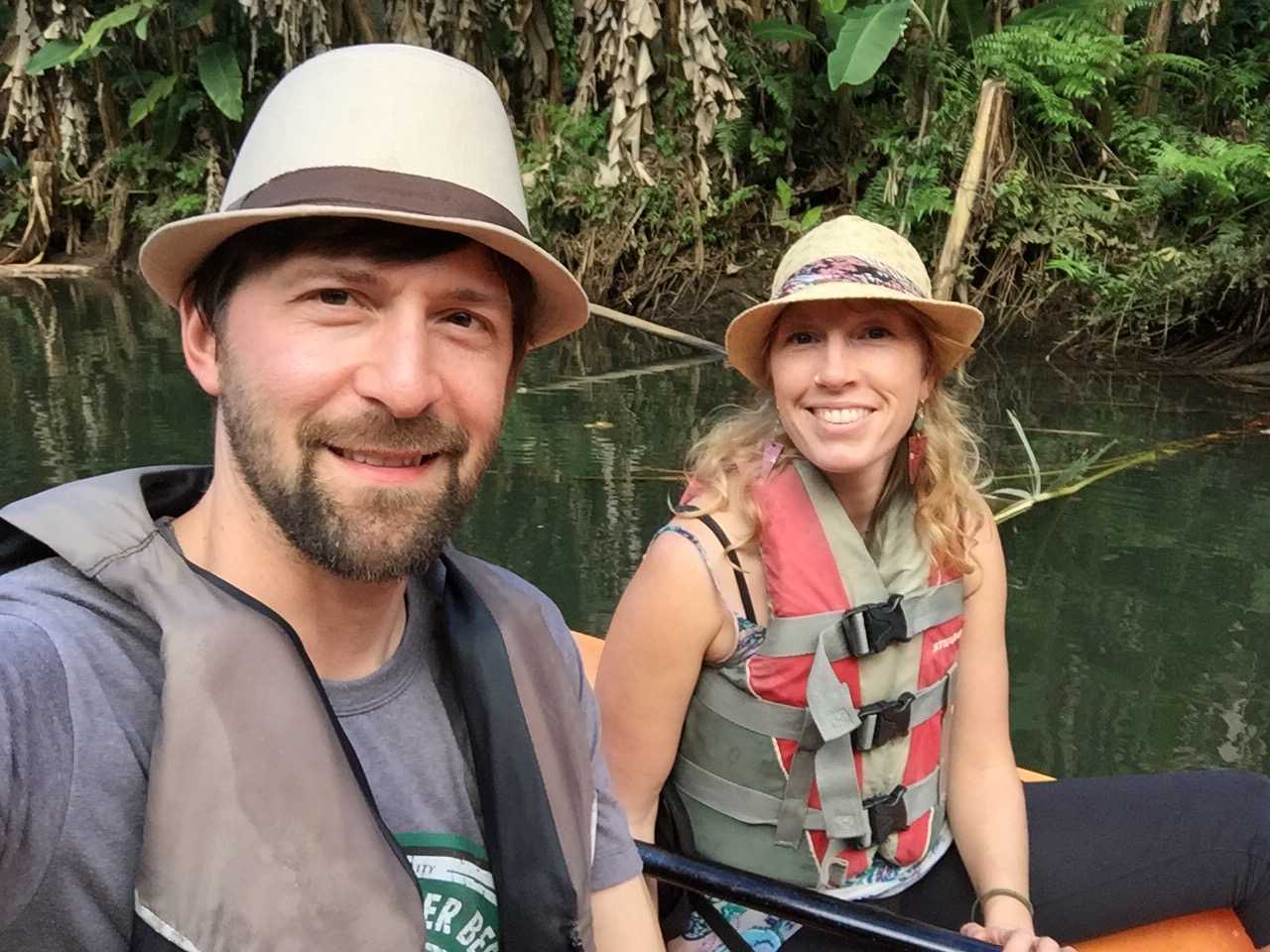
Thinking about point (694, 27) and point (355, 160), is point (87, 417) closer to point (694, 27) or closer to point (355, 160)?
point (694, 27)

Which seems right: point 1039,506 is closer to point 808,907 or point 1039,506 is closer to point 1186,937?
point 1186,937

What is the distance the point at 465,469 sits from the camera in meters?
0.96

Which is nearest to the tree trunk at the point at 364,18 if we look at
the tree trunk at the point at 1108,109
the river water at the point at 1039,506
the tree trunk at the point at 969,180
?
the river water at the point at 1039,506

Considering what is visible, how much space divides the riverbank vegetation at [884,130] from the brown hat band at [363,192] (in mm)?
5600

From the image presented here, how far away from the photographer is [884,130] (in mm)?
7809

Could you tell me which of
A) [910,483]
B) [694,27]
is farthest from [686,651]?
[694,27]

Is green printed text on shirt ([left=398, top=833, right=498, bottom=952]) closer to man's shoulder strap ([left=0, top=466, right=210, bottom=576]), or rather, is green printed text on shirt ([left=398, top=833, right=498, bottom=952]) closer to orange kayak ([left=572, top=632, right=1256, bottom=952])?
man's shoulder strap ([left=0, top=466, right=210, bottom=576])

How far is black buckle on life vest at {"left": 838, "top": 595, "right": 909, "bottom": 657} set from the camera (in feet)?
4.81

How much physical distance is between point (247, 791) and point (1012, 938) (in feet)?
3.29

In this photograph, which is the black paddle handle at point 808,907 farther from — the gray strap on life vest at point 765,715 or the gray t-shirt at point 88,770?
the gray t-shirt at point 88,770

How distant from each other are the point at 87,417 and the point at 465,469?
5.14 m

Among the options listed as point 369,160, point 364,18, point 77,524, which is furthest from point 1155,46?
point 77,524

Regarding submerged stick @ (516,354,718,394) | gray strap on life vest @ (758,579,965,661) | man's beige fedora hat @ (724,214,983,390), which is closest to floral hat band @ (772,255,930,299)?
man's beige fedora hat @ (724,214,983,390)

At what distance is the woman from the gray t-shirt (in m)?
0.52
